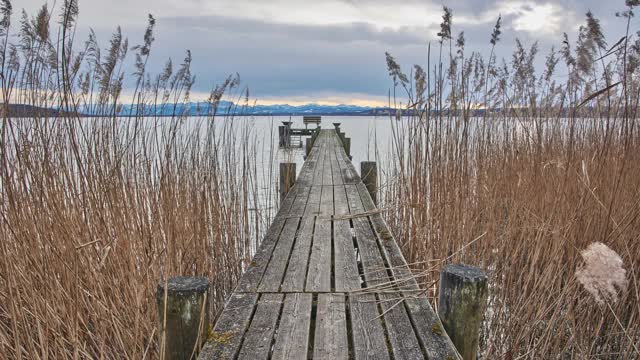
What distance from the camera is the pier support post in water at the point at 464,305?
1.68m

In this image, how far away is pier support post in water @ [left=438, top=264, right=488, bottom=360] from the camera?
1.68 metres

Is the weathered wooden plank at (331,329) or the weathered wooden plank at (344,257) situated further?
the weathered wooden plank at (344,257)

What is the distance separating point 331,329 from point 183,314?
575 mm

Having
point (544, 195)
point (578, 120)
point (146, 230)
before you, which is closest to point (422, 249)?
point (544, 195)

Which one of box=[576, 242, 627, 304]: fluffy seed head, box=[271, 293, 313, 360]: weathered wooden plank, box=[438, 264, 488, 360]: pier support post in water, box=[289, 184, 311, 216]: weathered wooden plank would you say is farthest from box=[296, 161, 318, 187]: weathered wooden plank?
box=[576, 242, 627, 304]: fluffy seed head

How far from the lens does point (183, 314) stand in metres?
1.53

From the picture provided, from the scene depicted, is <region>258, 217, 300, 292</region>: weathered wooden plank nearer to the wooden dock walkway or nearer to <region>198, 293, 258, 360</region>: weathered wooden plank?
the wooden dock walkway

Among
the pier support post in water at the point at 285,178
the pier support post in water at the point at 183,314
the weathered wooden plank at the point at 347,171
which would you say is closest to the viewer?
the pier support post in water at the point at 183,314

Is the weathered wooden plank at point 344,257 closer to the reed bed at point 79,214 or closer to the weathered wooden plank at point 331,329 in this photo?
the weathered wooden plank at point 331,329

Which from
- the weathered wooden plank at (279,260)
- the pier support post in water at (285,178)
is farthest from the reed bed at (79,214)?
the pier support post in water at (285,178)

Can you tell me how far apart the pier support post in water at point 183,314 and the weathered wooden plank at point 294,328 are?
0.29 meters

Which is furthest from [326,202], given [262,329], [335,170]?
[262,329]

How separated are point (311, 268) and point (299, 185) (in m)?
2.47

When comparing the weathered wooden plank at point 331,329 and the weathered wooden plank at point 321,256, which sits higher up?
the weathered wooden plank at point 321,256
